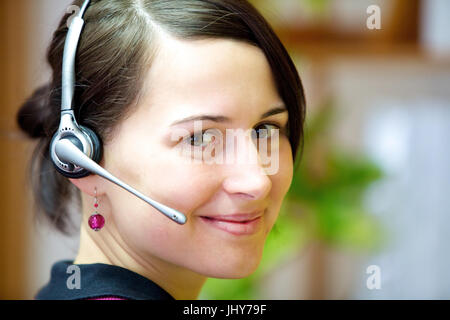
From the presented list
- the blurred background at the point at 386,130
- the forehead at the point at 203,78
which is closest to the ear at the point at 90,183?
the forehead at the point at 203,78

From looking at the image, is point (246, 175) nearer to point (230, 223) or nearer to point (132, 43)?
point (230, 223)

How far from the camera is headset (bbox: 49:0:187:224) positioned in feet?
2.27

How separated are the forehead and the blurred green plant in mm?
1398

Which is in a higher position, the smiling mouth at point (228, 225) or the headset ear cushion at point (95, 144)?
the headset ear cushion at point (95, 144)

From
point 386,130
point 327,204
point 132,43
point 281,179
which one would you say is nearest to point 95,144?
point 132,43

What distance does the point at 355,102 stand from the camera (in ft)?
8.76

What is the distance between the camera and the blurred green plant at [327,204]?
83.6 inches

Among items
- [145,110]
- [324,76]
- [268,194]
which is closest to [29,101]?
[145,110]

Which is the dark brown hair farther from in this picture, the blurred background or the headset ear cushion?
the blurred background

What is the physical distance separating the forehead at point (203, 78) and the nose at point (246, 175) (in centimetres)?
5

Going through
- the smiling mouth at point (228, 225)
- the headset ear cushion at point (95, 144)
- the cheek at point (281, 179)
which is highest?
the headset ear cushion at point (95, 144)

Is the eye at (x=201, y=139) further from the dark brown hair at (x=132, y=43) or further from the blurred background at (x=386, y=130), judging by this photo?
the blurred background at (x=386, y=130)

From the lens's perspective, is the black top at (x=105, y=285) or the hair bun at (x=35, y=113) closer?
the black top at (x=105, y=285)

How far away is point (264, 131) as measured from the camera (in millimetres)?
729
